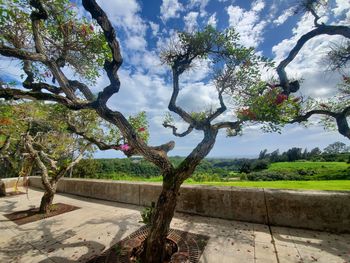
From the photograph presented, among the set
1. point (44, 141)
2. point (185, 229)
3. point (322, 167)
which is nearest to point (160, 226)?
point (185, 229)

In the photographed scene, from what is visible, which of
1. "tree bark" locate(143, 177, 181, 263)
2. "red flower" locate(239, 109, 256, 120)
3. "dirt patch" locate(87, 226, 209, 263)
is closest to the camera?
"tree bark" locate(143, 177, 181, 263)

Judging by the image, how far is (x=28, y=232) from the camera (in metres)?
4.82

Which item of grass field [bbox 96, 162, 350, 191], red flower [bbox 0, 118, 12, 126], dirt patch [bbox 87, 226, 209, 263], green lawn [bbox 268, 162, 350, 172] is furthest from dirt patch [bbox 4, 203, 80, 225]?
green lawn [bbox 268, 162, 350, 172]

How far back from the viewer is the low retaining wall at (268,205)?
13.7 ft

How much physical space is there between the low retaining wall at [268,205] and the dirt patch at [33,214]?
8.63ft

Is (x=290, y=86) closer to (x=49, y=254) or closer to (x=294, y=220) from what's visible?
(x=294, y=220)

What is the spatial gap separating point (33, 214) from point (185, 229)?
17.2 feet

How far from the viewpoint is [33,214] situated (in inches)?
245

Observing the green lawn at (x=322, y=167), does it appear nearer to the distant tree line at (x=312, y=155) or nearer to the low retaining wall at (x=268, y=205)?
the distant tree line at (x=312, y=155)

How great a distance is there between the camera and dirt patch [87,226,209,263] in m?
3.29

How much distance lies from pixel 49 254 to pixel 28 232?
1777 mm

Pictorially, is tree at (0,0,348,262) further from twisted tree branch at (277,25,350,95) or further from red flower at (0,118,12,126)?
red flower at (0,118,12,126)

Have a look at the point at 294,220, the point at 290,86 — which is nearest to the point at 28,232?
the point at 294,220

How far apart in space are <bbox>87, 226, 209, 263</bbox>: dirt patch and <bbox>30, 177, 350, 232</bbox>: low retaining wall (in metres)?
1.38
